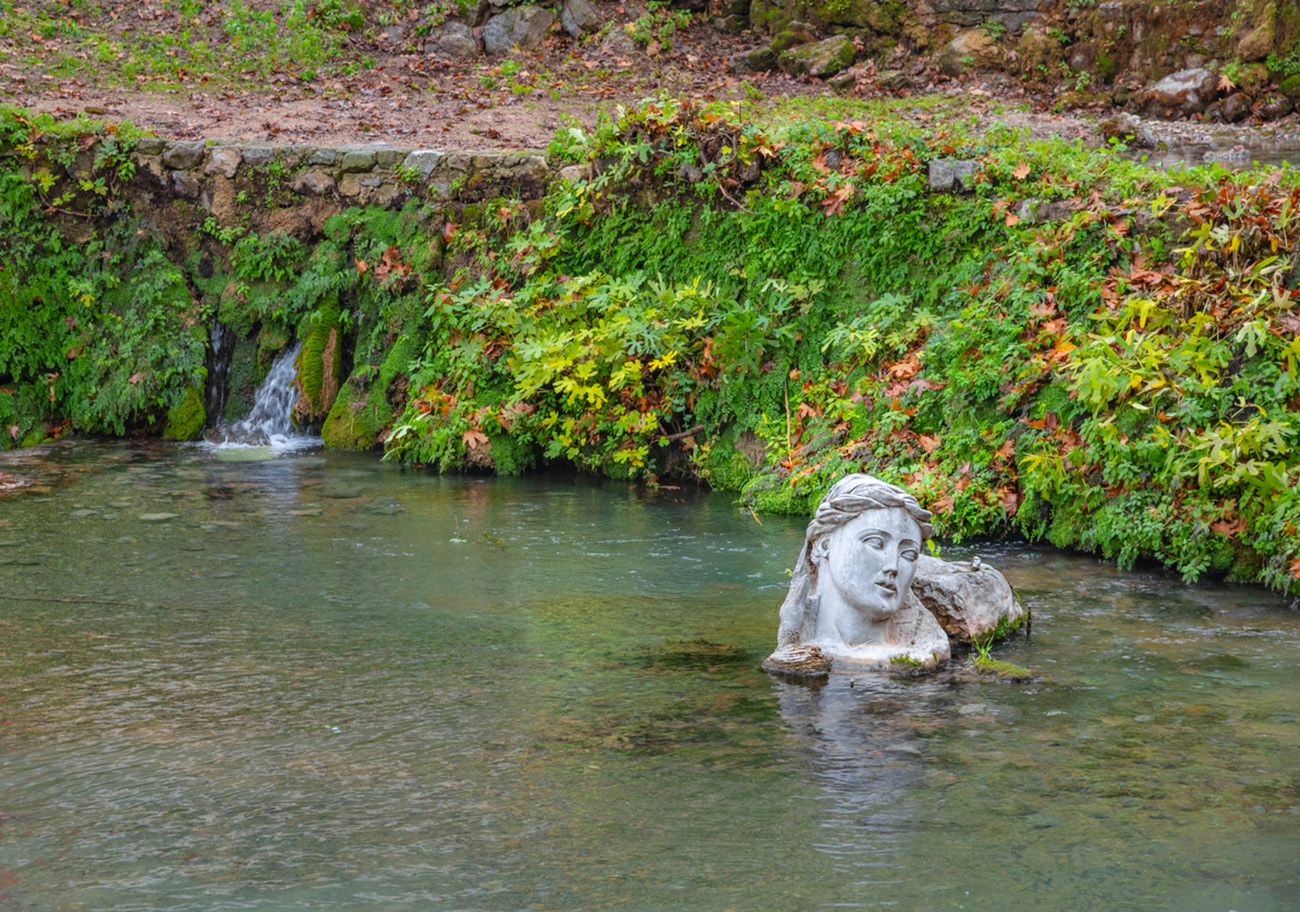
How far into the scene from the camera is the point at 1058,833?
15.6ft

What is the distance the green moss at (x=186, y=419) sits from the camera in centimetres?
1484

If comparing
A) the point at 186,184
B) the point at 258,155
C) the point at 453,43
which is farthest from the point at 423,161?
the point at 453,43

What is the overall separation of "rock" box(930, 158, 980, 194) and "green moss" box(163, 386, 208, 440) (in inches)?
356

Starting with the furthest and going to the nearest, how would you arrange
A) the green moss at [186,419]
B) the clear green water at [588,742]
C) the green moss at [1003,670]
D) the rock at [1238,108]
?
the rock at [1238,108]
the green moss at [186,419]
the green moss at [1003,670]
the clear green water at [588,742]

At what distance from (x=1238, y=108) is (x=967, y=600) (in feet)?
46.9

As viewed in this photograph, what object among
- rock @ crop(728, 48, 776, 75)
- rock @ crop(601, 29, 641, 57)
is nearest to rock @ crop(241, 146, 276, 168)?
rock @ crop(601, 29, 641, 57)

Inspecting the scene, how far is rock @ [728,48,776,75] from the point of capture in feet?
67.7

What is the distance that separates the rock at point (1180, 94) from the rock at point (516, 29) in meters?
9.80

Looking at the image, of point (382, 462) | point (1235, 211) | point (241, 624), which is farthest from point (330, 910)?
point (382, 462)

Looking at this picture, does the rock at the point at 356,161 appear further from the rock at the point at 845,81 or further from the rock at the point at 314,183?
the rock at the point at 845,81

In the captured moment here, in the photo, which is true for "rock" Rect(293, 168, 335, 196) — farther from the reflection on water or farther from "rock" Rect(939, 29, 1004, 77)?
"rock" Rect(939, 29, 1004, 77)

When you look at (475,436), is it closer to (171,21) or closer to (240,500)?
(240,500)

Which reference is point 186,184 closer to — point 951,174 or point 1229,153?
point 951,174

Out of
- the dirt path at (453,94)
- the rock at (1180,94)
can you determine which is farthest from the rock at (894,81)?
the rock at (1180,94)
